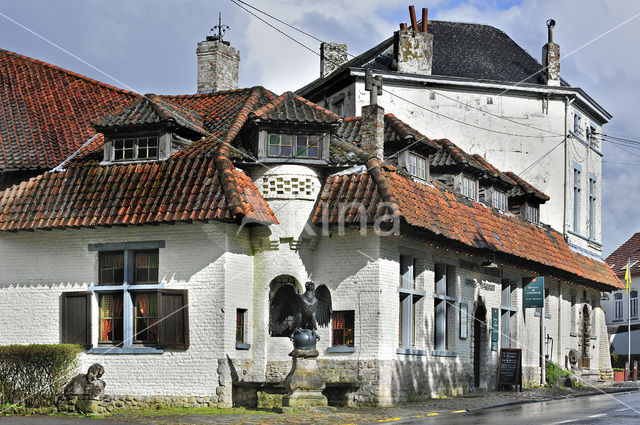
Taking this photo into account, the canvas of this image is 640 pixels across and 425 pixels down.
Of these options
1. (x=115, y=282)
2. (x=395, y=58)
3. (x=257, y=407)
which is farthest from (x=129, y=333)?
(x=395, y=58)

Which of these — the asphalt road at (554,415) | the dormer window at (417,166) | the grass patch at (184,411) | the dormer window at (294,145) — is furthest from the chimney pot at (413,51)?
the grass patch at (184,411)

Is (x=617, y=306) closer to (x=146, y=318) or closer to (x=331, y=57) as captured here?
(x=331, y=57)

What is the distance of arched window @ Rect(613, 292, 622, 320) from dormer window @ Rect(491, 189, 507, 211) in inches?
1268

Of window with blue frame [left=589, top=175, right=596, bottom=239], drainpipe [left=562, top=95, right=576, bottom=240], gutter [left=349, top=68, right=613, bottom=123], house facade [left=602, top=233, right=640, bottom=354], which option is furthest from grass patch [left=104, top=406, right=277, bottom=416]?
house facade [left=602, top=233, right=640, bottom=354]

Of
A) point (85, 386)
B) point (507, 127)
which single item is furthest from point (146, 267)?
point (507, 127)

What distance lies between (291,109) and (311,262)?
3.93 meters

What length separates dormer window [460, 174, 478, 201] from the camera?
31.9 metres

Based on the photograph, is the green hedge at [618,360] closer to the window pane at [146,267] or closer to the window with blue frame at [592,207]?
the window with blue frame at [592,207]

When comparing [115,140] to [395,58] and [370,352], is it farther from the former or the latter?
[395,58]

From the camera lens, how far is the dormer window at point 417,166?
1130 inches

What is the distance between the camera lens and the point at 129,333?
966 inches

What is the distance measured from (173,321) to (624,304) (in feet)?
150

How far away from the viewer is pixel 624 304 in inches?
2510

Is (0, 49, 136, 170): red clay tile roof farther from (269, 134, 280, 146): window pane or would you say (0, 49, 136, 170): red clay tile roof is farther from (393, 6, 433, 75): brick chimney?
(393, 6, 433, 75): brick chimney
